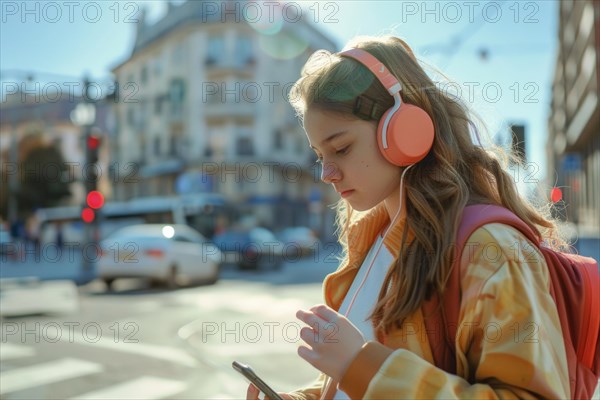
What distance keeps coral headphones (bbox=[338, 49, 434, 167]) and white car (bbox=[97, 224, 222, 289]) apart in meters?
13.2

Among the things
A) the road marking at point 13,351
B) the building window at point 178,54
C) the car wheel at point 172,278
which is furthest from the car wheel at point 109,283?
the building window at point 178,54

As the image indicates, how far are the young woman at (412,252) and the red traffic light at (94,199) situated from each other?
13.7 metres

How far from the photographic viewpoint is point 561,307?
1088mm

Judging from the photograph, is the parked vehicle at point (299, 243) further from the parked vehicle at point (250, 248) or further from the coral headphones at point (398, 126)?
the coral headphones at point (398, 126)

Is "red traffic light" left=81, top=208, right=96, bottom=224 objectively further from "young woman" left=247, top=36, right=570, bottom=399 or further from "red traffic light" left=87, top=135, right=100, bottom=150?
"young woman" left=247, top=36, right=570, bottom=399

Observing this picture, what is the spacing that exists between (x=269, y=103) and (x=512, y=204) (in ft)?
129

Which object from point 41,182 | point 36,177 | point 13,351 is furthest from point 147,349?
point 36,177

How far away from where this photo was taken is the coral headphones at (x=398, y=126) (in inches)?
48.6

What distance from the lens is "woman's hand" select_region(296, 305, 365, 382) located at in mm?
1089

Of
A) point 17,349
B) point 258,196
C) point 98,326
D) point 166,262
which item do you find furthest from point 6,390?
point 258,196

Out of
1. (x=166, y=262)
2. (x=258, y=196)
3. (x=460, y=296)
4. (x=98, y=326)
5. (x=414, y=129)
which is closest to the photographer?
(x=460, y=296)

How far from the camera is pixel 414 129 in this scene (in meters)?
1.25

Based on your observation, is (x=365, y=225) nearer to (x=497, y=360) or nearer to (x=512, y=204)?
(x=512, y=204)

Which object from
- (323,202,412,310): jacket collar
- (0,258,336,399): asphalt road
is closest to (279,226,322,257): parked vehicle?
(0,258,336,399): asphalt road
